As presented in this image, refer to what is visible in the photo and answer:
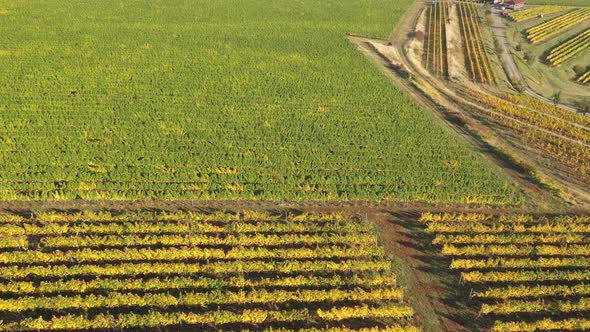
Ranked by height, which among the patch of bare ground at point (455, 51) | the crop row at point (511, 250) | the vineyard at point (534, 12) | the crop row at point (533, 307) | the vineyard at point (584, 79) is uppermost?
the vineyard at point (534, 12)

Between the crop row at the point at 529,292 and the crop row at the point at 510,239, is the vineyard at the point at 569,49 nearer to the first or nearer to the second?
the crop row at the point at 510,239

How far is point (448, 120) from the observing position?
4853 cm

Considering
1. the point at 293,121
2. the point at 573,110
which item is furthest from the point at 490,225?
A: the point at 573,110

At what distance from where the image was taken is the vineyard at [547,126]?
41844mm

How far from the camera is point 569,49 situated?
240 feet

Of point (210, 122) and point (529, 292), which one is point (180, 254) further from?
point (529, 292)

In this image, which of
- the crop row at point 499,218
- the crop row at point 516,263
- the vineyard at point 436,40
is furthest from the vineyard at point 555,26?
the crop row at point 516,263

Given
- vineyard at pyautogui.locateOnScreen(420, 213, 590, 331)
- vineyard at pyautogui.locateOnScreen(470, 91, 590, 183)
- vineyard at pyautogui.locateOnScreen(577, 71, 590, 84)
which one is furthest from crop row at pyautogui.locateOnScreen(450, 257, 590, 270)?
vineyard at pyautogui.locateOnScreen(577, 71, 590, 84)

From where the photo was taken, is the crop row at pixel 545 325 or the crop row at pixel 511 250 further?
the crop row at pixel 511 250

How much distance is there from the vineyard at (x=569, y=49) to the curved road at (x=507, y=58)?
739 cm

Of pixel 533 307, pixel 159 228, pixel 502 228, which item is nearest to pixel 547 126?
pixel 502 228

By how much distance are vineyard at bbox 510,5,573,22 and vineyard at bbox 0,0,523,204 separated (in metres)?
53.0

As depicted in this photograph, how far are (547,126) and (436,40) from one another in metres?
34.9

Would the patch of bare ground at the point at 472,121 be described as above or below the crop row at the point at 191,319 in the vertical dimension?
above
